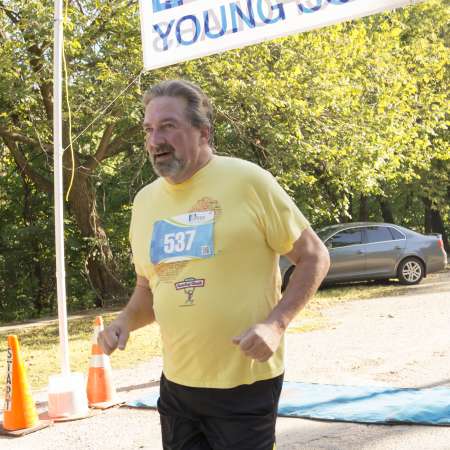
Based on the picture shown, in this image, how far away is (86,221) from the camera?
1658 cm

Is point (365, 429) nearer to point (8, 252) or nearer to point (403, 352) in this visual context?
point (403, 352)

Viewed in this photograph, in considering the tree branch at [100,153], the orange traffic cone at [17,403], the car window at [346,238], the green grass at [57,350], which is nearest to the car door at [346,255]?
the car window at [346,238]

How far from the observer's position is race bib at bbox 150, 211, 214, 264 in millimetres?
2779

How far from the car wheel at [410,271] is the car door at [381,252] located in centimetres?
21

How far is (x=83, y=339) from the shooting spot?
11.7m

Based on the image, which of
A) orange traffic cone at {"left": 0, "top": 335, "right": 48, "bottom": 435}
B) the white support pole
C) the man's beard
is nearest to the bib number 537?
the man's beard

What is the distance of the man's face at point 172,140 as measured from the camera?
2.86m

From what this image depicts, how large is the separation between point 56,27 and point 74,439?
3.60 metres

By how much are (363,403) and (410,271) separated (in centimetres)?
1221

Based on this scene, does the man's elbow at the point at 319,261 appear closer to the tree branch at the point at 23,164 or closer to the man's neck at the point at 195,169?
the man's neck at the point at 195,169

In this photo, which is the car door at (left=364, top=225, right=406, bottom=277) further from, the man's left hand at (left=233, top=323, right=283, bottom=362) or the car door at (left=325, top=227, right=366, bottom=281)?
the man's left hand at (left=233, top=323, right=283, bottom=362)

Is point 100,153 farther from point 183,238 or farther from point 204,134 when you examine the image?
point 183,238

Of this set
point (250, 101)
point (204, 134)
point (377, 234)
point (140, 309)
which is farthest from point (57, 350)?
point (377, 234)

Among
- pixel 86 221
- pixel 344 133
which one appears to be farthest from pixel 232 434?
pixel 86 221
